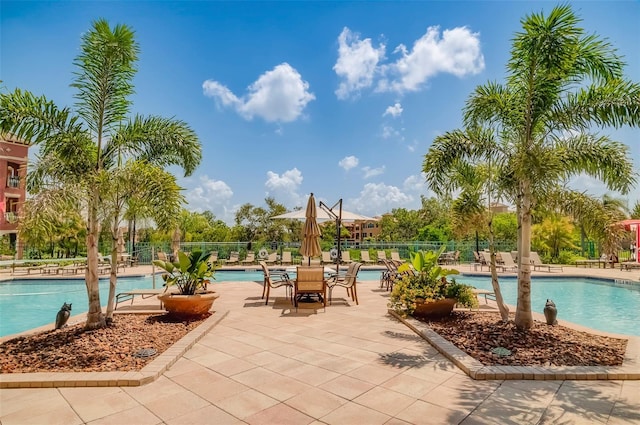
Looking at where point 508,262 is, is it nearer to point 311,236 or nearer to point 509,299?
point 509,299

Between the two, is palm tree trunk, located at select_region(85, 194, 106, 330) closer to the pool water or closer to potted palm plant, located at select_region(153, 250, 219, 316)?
potted palm plant, located at select_region(153, 250, 219, 316)

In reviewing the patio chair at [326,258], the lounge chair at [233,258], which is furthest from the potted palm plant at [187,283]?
the lounge chair at [233,258]

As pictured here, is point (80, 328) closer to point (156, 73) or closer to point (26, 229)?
point (26, 229)

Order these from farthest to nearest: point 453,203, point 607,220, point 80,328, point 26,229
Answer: point 453,203 → point 80,328 → point 607,220 → point 26,229

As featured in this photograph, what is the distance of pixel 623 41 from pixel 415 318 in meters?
5.31

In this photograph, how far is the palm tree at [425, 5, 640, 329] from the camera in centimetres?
514

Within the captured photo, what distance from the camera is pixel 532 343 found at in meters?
5.04

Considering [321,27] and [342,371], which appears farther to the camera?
[321,27]

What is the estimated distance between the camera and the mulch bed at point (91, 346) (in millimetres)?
4117

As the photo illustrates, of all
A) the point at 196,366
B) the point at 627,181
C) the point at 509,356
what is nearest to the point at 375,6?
the point at 627,181

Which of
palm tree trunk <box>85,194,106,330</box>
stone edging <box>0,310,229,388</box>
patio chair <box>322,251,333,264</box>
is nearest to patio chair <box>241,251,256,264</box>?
patio chair <box>322,251,333,264</box>

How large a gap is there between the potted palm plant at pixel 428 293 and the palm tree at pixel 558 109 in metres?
1.29

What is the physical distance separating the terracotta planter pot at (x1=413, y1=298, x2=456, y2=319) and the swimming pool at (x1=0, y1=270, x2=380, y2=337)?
317 inches

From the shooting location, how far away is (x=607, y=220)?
521 cm
